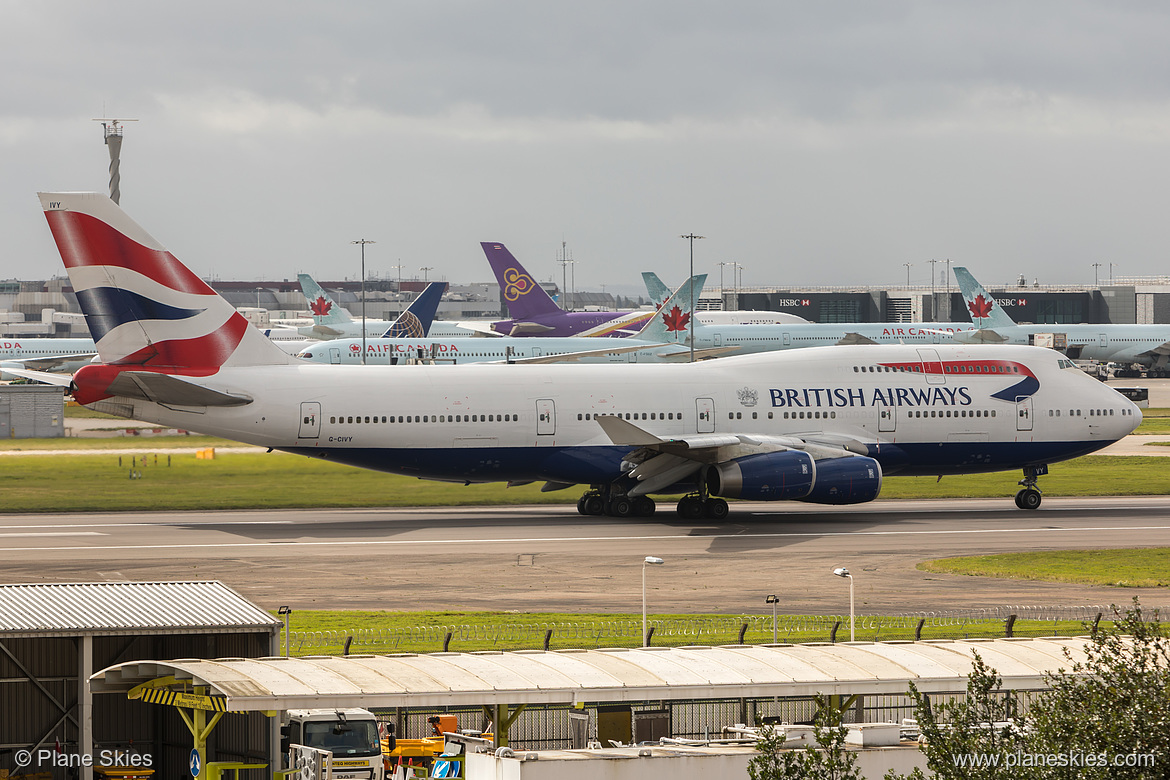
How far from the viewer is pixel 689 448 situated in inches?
1695

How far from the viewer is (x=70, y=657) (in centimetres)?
2147

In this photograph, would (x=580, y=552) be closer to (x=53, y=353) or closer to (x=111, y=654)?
(x=111, y=654)

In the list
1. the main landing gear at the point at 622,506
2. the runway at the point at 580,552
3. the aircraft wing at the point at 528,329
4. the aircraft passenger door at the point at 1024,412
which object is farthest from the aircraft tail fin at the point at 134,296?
the aircraft wing at the point at 528,329

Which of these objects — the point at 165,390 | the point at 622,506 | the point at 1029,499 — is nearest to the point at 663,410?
the point at 622,506

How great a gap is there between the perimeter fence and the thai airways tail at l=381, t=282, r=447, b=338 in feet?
336

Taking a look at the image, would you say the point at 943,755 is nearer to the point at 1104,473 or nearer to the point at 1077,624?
the point at 1077,624

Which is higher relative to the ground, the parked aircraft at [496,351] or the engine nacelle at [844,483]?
the parked aircraft at [496,351]

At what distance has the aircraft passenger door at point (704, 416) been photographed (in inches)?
1810

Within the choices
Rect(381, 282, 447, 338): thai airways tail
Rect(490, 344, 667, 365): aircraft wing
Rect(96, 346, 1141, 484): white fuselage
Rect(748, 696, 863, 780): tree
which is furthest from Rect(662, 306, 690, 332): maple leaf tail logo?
Rect(748, 696, 863, 780): tree

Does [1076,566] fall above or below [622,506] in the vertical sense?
below

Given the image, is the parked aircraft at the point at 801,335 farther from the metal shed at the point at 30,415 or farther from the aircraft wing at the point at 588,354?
the metal shed at the point at 30,415

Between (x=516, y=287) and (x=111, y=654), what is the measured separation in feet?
363

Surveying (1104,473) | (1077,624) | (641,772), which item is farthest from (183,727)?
(1104,473)

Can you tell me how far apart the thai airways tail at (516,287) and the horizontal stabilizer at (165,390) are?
85.0 metres
